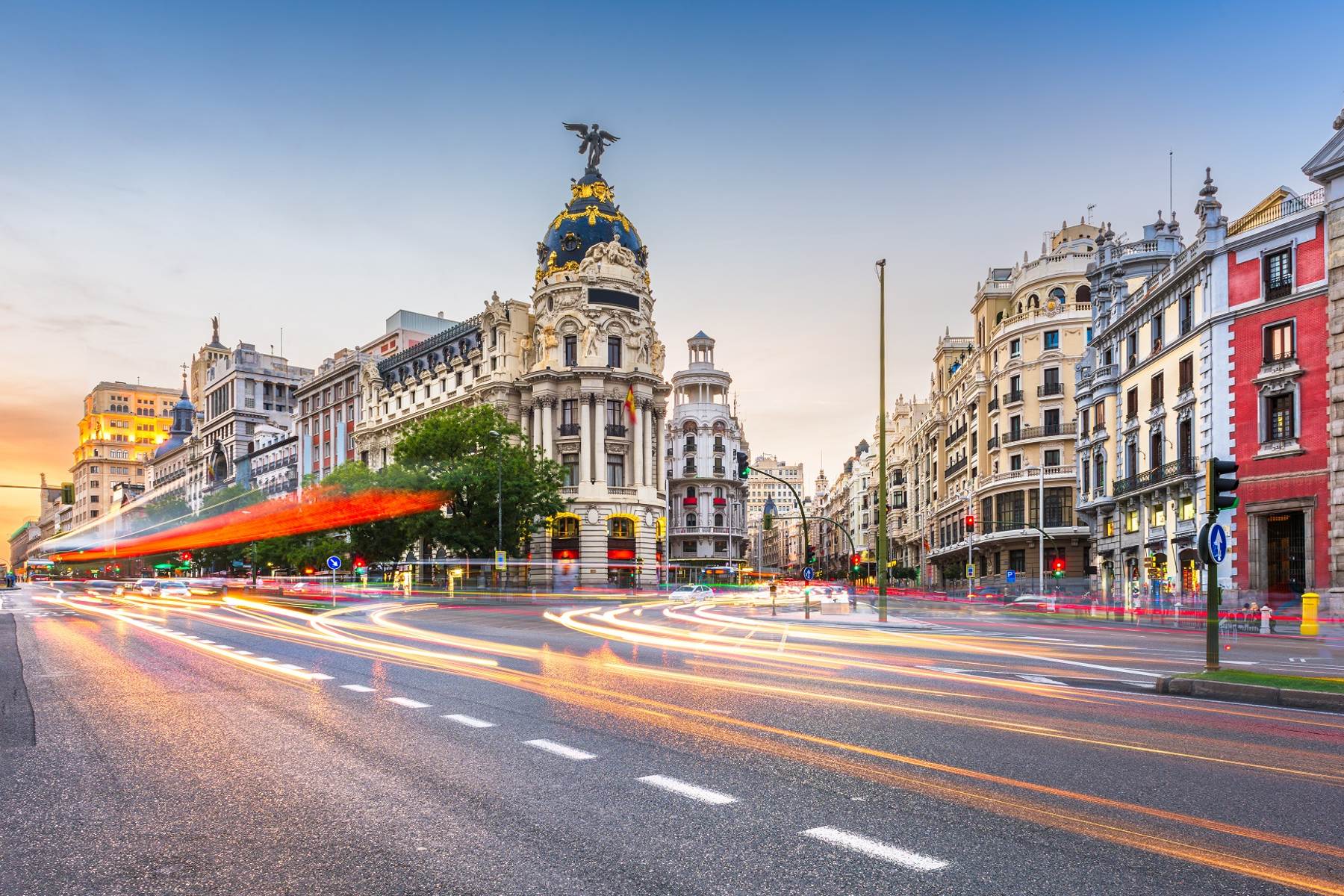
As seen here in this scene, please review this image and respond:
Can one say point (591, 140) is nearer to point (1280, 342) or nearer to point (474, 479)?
point (474, 479)

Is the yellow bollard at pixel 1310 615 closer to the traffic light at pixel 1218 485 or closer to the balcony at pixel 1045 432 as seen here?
the traffic light at pixel 1218 485

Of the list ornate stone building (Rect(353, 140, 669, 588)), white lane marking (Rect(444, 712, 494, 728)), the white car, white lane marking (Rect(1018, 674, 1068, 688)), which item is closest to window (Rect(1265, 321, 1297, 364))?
white lane marking (Rect(1018, 674, 1068, 688))

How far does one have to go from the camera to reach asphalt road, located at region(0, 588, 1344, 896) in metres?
5.29

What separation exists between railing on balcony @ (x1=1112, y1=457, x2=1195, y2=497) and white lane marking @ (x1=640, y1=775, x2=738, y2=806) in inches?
1566

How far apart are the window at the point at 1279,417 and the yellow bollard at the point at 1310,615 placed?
8600 mm

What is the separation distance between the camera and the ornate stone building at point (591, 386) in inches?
2916

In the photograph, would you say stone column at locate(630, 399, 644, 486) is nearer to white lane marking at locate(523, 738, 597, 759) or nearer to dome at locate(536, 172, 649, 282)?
dome at locate(536, 172, 649, 282)

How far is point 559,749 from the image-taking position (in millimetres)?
8586

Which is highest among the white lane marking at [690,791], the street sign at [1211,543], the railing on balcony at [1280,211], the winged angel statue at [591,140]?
the winged angel statue at [591,140]

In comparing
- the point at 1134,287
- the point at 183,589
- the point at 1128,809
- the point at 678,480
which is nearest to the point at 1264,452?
the point at 1134,287

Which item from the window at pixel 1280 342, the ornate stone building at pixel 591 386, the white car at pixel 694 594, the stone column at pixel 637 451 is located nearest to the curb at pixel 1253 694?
the window at pixel 1280 342

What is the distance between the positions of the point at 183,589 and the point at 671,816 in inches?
2683

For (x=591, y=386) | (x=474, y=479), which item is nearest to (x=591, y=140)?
(x=591, y=386)

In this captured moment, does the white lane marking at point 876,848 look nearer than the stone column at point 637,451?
Yes
